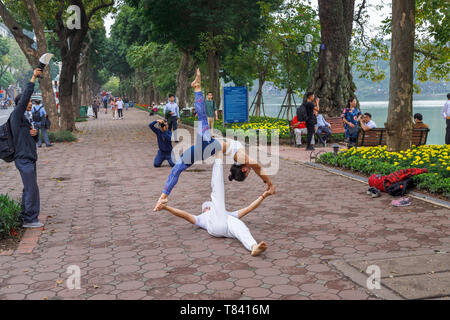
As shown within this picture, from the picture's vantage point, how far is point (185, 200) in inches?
319

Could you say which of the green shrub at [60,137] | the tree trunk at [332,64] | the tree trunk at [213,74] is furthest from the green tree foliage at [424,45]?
the green shrub at [60,137]

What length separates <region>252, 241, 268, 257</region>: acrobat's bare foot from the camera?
496cm

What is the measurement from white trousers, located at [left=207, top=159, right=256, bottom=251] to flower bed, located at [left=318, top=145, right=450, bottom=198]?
375 cm

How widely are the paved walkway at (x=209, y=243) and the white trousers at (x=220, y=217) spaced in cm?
15

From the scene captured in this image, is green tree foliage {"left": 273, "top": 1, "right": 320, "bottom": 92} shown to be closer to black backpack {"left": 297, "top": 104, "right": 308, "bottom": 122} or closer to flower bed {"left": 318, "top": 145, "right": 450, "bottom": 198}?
black backpack {"left": 297, "top": 104, "right": 308, "bottom": 122}

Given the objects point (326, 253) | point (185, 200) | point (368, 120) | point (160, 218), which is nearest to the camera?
point (326, 253)

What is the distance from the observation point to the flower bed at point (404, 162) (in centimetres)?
775

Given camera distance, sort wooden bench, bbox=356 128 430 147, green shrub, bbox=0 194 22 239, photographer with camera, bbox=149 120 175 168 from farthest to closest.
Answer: wooden bench, bbox=356 128 430 147 < photographer with camera, bbox=149 120 175 168 < green shrub, bbox=0 194 22 239

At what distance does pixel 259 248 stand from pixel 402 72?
683 centimetres

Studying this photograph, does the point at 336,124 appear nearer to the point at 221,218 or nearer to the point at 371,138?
the point at 371,138

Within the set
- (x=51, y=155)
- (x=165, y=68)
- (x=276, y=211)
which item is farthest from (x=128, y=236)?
(x=165, y=68)

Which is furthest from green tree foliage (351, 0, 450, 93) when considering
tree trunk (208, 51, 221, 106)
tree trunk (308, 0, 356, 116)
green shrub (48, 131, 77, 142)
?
green shrub (48, 131, 77, 142)
